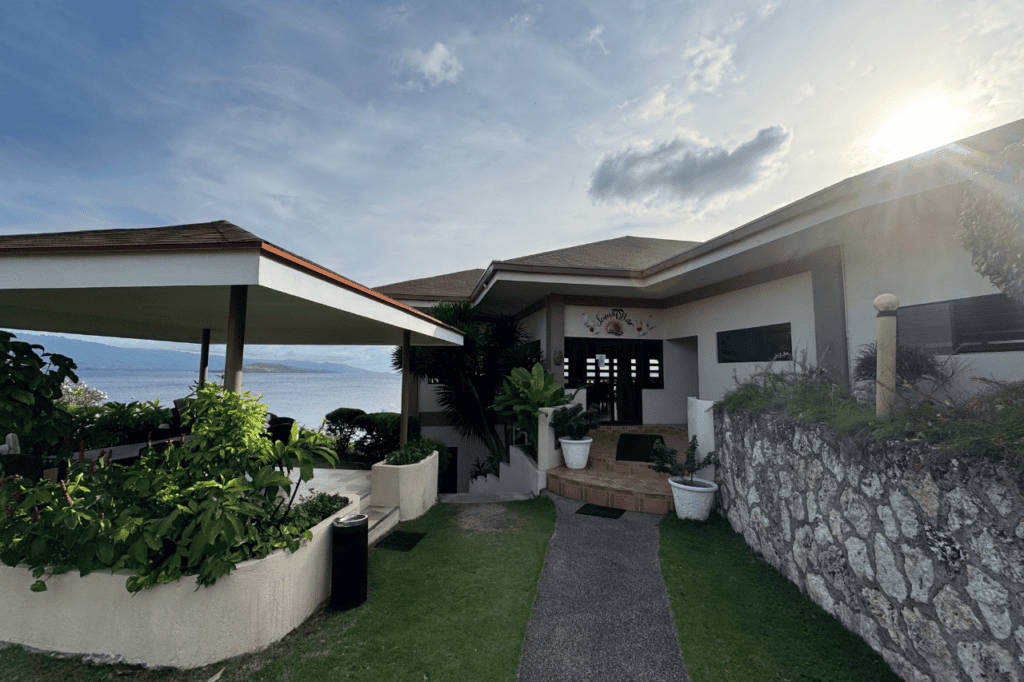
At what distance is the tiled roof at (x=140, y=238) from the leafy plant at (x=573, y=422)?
6290 mm

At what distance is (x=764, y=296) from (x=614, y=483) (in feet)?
16.5

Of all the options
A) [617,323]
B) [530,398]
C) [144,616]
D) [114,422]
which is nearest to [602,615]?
[144,616]

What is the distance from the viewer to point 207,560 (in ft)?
9.52

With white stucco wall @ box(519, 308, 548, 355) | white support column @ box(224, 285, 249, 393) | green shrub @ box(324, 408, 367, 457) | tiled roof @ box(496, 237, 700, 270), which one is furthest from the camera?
green shrub @ box(324, 408, 367, 457)

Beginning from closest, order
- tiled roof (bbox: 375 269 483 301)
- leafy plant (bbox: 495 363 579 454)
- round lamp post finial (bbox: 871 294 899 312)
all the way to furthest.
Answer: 1. round lamp post finial (bbox: 871 294 899 312)
2. leafy plant (bbox: 495 363 579 454)
3. tiled roof (bbox: 375 269 483 301)

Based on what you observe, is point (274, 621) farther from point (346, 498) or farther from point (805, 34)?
point (805, 34)

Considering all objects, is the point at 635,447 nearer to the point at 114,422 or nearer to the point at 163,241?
the point at 163,241

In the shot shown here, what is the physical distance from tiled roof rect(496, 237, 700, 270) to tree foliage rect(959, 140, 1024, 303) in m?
6.51

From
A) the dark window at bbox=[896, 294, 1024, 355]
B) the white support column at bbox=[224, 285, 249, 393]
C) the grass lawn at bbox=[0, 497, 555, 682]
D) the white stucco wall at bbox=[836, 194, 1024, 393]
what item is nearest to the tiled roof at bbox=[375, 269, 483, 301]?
the grass lawn at bbox=[0, 497, 555, 682]

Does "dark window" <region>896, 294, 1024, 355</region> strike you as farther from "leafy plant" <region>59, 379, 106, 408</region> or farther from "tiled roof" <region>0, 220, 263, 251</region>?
"leafy plant" <region>59, 379, 106, 408</region>

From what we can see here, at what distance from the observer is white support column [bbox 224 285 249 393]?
3727 millimetres

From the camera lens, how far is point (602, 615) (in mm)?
3852

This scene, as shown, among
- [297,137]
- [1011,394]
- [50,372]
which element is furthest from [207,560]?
[297,137]

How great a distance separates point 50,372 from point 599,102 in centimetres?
944
